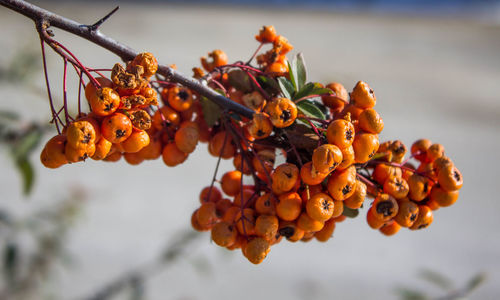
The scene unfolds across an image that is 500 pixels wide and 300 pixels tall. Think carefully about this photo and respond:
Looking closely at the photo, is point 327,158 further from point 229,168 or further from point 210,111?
point 229,168

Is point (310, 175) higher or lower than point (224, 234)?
higher

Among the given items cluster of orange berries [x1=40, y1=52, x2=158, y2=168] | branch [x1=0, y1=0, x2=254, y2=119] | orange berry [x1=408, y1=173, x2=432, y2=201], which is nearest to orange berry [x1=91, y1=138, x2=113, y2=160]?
cluster of orange berries [x1=40, y1=52, x2=158, y2=168]

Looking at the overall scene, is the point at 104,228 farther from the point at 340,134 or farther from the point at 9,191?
Result: the point at 340,134

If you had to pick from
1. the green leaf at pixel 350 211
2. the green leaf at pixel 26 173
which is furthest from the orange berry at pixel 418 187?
the green leaf at pixel 26 173

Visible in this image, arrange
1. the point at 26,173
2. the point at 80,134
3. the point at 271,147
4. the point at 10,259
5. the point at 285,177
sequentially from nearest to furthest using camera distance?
the point at 80,134
the point at 285,177
the point at 271,147
the point at 26,173
the point at 10,259

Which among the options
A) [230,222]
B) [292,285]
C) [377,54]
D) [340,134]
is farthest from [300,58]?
[377,54]

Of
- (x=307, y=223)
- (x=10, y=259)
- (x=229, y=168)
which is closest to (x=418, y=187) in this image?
(x=307, y=223)
